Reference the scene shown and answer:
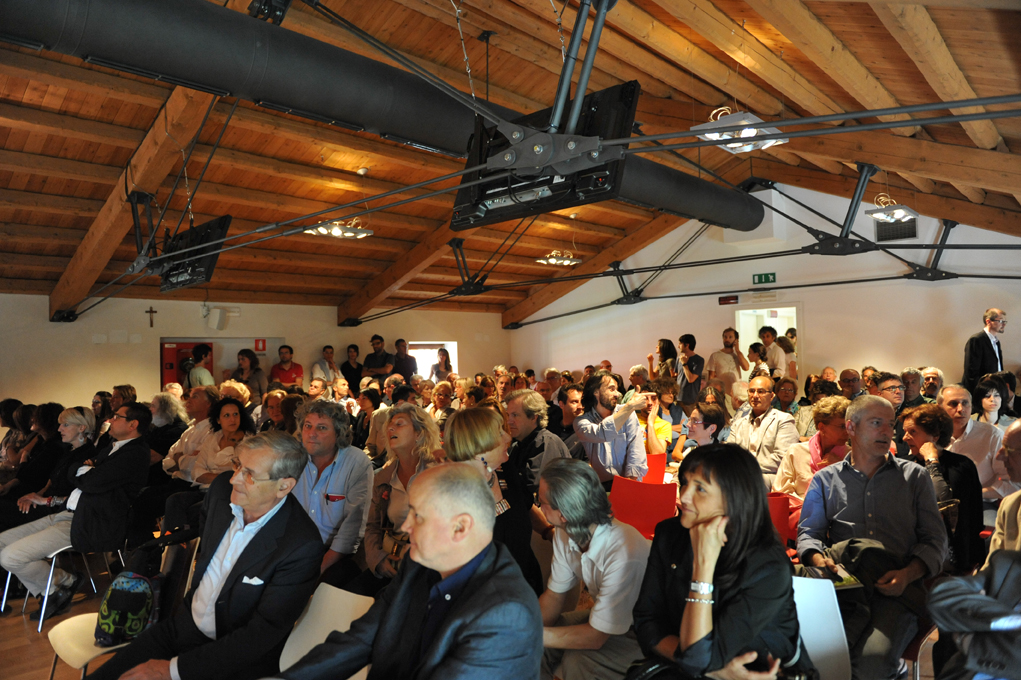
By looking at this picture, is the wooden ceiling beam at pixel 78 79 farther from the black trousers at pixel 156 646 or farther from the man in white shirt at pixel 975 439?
the man in white shirt at pixel 975 439

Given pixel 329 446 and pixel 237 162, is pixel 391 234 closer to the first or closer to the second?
pixel 237 162

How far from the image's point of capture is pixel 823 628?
2193mm

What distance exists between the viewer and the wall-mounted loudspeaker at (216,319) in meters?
10.7

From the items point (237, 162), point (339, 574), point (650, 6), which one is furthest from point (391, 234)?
point (339, 574)

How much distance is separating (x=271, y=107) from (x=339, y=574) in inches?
106

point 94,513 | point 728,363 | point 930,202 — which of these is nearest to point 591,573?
point 94,513

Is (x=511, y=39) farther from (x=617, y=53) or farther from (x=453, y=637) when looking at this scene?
(x=453, y=637)

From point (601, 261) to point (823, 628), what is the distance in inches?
438

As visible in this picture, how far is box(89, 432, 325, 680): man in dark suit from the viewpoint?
2264 millimetres

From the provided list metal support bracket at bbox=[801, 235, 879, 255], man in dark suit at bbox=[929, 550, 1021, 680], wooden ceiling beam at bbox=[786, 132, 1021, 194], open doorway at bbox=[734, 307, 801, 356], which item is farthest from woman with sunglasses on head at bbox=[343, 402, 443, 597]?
open doorway at bbox=[734, 307, 801, 356]

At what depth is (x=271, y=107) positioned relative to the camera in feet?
13.0

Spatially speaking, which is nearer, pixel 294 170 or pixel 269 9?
pixel 269 9

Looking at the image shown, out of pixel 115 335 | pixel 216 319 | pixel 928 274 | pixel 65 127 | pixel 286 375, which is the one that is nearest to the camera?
pixel 65 127

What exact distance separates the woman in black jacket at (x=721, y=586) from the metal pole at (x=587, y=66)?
170 centimetres
